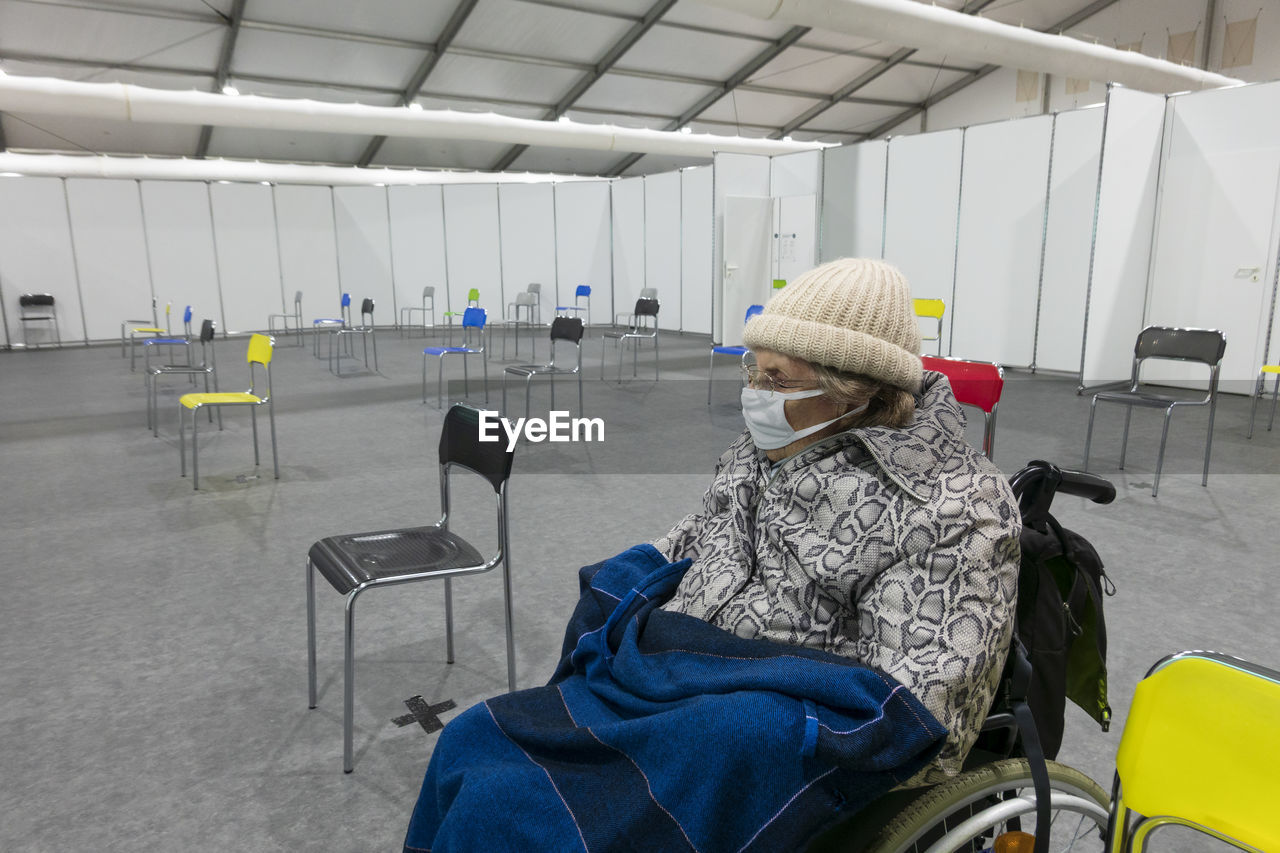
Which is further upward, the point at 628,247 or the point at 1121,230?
the point at 628,247

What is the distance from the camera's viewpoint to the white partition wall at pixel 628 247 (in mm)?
13320

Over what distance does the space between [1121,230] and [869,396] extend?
24.0 feet

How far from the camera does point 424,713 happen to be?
7.30ft

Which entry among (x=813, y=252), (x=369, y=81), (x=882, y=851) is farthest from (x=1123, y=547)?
(x=369, y=81)

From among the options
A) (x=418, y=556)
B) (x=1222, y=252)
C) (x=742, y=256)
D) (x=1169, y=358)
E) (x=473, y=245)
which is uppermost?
(x=473, y=245)

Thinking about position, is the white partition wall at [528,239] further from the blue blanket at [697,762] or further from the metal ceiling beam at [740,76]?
the blue blanket at [697,762]

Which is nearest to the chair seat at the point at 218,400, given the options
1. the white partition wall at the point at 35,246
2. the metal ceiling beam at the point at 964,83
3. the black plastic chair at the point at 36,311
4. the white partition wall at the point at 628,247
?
the white partition wall at the point at 628,247

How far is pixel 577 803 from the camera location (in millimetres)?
1010

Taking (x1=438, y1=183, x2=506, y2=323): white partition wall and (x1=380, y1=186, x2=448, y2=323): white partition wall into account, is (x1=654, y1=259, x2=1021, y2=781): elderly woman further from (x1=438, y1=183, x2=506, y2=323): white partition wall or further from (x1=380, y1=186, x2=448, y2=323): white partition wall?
(x1=380, y1=186, x2=448, y2=323): white partition wall

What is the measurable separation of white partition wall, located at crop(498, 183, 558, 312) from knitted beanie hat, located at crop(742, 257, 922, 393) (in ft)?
43.8

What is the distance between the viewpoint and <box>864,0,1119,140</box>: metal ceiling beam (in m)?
11.9

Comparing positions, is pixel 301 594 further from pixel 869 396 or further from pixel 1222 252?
pixel 1222 252

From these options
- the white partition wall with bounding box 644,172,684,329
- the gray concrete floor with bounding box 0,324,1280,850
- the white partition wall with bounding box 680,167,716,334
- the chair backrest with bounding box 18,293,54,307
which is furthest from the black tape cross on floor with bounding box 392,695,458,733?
the chair backrest with bounding box 18,293,54,307

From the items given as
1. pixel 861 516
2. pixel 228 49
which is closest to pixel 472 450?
pixel 861 516
